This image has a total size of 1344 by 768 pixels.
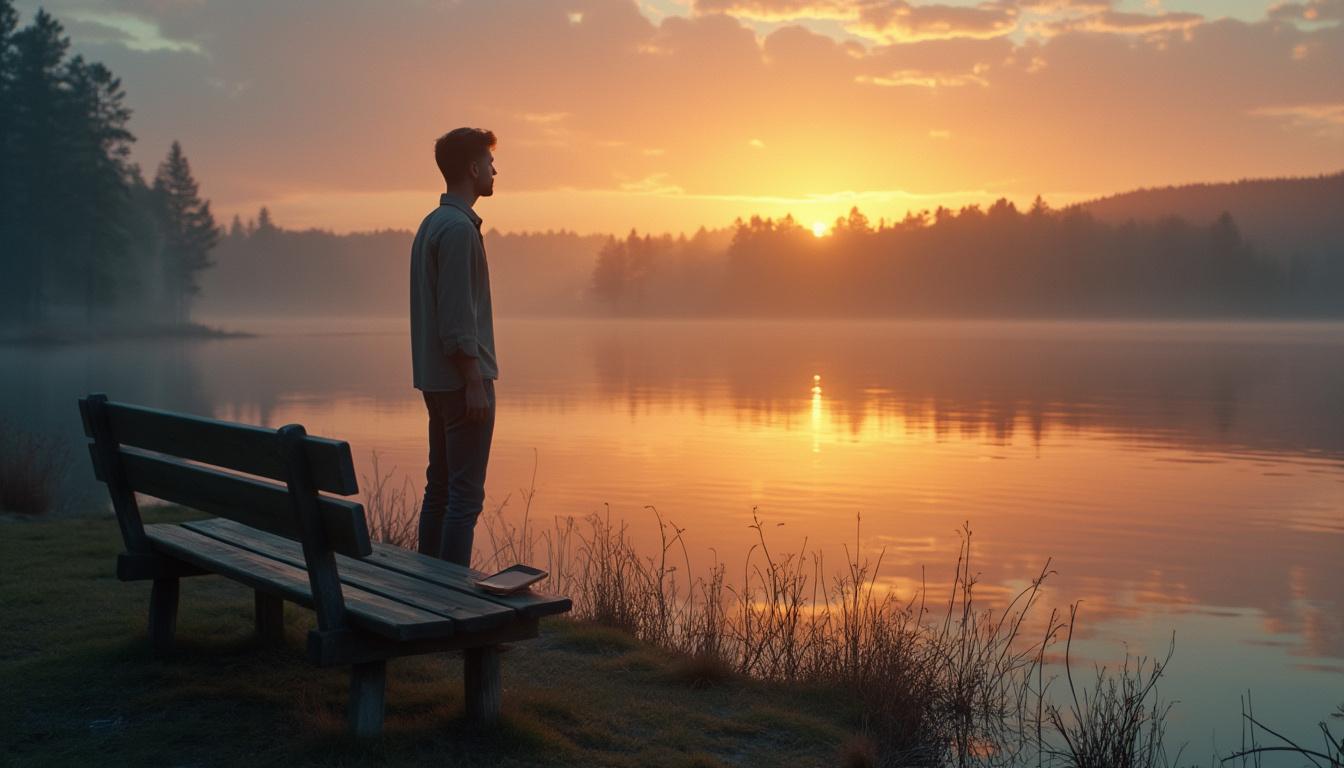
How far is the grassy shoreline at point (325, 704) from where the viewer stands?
4449mm

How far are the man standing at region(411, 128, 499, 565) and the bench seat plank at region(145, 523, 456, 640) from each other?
3.00ft

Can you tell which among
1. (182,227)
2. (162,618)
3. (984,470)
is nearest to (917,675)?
(162,618)

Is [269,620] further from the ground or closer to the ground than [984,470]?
further from the ground

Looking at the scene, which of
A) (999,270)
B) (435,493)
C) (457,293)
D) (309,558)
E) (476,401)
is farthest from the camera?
(999,270)

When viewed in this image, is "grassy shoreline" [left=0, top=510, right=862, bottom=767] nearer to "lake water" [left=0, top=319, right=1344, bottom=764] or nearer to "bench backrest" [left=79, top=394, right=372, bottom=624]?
"bench backrest" [left=79, top=394, right=372, bottom=624]

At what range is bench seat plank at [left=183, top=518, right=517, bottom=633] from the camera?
410 cm

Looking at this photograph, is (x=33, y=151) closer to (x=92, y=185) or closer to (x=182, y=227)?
(x=92, y=185)

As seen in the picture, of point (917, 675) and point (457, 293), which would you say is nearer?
point (457, 293)

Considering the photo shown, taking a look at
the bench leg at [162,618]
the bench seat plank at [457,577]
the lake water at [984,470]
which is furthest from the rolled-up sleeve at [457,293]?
the lake water at [984,470]

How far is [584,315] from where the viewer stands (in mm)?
186000

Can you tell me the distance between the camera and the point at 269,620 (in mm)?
5633

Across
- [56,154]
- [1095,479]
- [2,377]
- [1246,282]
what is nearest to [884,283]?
[1246,282]

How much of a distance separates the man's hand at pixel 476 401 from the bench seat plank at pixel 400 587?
828mm

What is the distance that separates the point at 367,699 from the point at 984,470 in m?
14.0
